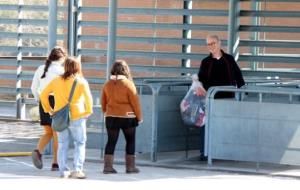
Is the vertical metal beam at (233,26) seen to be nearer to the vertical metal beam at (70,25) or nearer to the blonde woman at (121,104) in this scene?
the vertical metal beam at (70,25)

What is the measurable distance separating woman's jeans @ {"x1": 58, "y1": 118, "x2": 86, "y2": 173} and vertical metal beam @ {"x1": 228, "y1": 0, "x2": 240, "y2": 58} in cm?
655

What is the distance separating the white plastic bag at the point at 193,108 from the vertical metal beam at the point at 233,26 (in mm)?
4330

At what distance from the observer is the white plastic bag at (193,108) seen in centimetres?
1321

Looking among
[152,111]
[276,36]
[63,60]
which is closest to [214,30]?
[276,36]

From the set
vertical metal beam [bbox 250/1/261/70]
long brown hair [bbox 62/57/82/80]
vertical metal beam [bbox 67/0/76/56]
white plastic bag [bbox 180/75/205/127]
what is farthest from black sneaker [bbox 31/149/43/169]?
vertical metal beam [bbox 250/1/261/70]

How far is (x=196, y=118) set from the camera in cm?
1324

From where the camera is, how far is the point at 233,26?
17516 millimetres

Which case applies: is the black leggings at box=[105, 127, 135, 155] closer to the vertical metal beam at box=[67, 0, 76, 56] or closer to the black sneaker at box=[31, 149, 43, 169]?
the black sneaker at box=[31, 149, 43, 169]

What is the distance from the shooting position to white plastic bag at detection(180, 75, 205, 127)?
13.2 metres

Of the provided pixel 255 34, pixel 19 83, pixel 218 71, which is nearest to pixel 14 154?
pixel 218 71

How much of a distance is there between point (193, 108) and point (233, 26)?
4608 mm

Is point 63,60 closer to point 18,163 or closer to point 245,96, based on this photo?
point 18,163

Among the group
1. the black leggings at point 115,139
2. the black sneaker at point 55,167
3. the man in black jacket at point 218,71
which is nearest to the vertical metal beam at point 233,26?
the man in black jacket at point 218,71

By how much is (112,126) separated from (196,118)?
1723mm
